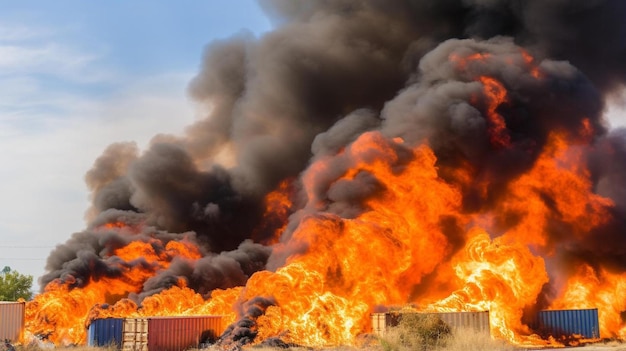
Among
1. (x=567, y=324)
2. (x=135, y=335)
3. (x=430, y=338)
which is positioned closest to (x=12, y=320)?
(x=135, y=335)

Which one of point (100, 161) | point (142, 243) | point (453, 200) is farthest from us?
point (100, 161)

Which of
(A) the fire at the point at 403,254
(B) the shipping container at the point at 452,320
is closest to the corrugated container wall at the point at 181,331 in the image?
(A) the fire at the point at 403,254

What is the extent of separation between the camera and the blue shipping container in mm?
40156

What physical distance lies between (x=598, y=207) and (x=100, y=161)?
47.5m

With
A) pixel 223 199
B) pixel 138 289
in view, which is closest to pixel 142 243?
pixel 138 289

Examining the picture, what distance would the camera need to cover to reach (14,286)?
85938 millimetres

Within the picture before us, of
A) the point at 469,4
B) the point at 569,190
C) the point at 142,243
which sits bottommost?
the point at 142,243

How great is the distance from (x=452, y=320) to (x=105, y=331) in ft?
61.7

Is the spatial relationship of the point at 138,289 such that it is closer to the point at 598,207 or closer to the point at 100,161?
the point at 100,161

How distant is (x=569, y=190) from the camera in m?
51.2

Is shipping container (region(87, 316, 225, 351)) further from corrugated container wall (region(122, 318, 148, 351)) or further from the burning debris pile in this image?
the burning debris pile

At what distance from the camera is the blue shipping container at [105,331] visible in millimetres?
40156

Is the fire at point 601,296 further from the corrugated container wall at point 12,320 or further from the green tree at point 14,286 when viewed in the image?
the green tree at point 14,286

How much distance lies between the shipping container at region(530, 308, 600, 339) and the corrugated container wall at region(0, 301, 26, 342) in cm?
3147
